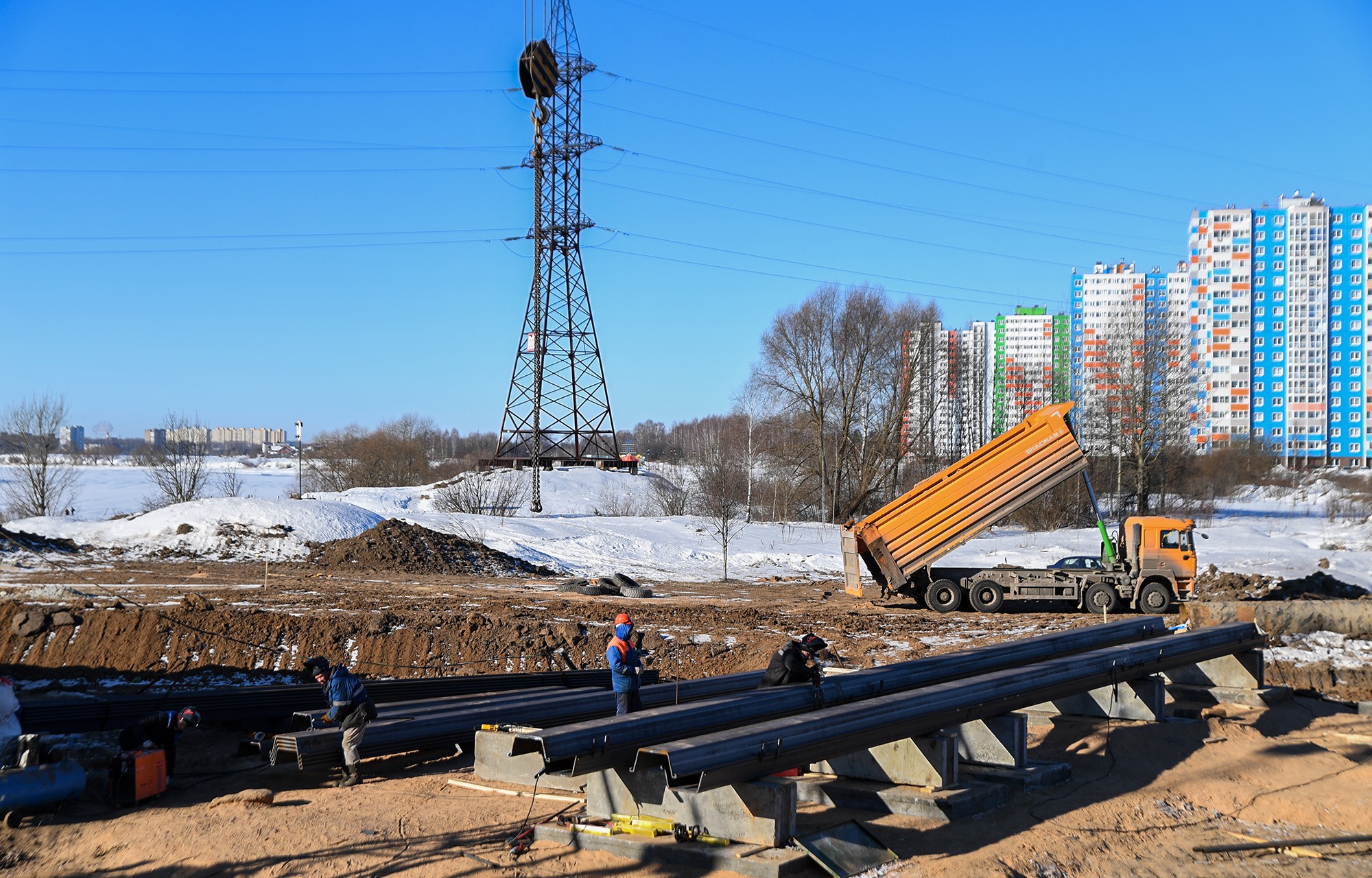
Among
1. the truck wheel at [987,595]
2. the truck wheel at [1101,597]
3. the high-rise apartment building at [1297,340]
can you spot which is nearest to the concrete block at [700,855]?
the truck wheel at [987,595]

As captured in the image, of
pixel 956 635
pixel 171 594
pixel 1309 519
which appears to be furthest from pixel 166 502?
pixel 1309 519

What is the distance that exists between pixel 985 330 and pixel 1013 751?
4010 inches

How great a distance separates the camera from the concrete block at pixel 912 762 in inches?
339

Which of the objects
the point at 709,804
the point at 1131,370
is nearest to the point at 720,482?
the point at 1131,370

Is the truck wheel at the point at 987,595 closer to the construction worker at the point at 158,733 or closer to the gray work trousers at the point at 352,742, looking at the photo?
the gray work trousers at the point at 352,742

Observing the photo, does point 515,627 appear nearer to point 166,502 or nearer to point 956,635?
point 956,635

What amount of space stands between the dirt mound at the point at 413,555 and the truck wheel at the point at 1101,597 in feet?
52.4

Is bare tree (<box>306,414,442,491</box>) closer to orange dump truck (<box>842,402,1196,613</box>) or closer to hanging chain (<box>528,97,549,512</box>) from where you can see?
hanging chain (<box>528,97,549,512</box>)

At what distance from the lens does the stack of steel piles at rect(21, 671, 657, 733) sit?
35.2ft

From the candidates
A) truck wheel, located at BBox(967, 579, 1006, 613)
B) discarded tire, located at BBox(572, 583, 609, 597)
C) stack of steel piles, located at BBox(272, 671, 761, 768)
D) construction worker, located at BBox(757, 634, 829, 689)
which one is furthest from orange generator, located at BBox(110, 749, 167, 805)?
truck wheel, located at BBox(967, 579, 1006, 613)

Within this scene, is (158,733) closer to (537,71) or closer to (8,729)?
(8,729)

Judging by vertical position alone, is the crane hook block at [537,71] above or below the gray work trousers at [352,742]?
above

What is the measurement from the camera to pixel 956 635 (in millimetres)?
19047

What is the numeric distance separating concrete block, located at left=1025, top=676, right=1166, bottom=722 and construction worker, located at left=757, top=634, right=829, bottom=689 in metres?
4.04
